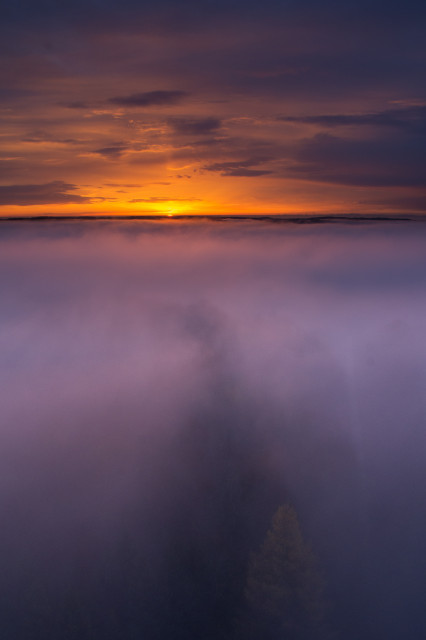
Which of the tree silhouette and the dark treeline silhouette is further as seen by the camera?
the dark treeline silhouette

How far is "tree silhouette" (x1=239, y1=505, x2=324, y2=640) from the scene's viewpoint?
1224 inches

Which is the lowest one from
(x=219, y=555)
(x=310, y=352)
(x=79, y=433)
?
(x=219, y=555)

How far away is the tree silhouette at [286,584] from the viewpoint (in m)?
31.1

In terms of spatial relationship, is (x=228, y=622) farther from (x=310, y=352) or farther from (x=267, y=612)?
(x=310, y=352)

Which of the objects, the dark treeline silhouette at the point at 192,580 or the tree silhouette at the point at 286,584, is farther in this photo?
the dark treeline silhouette at the point at 192,580

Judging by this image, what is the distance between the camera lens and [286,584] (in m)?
31.4

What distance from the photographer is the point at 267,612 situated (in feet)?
109

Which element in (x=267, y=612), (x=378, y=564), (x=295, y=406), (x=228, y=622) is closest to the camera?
(x=267, y=612)

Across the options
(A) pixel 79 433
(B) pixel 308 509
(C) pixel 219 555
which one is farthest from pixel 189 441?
(A) pixel 79 433

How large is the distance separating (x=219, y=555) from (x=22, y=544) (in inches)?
1097

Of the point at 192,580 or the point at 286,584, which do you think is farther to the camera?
the point at 192,580

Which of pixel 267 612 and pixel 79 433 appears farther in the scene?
pixel 79 433

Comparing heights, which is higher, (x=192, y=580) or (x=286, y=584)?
(x=286, y=584)

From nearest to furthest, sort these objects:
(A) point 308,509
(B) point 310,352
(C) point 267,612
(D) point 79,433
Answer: (C) point 267,612, (A) point 308,509, (D) point 79,433, (B) point 310,352
